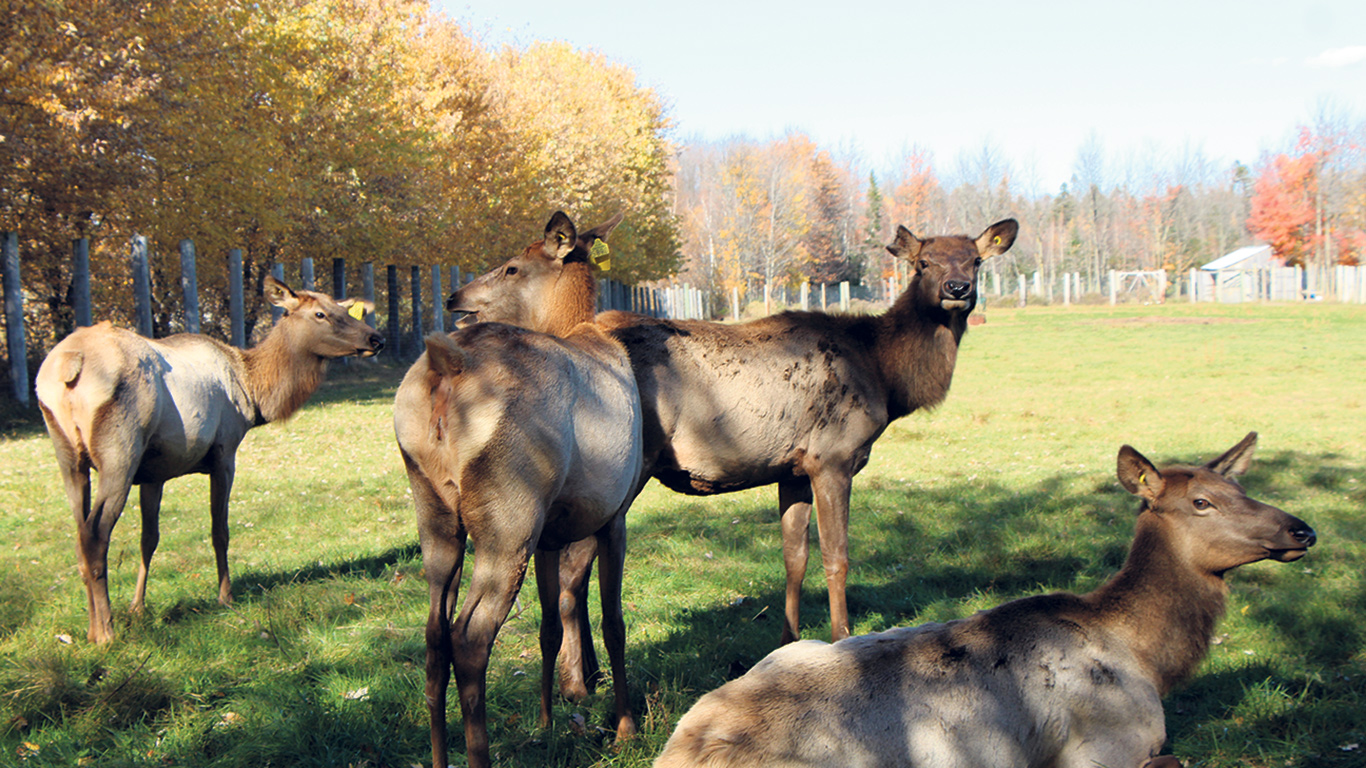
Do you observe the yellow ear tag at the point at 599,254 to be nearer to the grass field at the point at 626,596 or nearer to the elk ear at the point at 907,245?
the elk ear at the point at 907,245

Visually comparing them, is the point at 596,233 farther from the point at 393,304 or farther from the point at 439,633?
the point at 393,304

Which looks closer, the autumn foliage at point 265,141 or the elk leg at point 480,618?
the elk leg at point 480,618

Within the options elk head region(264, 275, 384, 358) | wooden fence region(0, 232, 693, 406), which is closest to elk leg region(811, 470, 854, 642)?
elk head region(264, 275, 384, 358)

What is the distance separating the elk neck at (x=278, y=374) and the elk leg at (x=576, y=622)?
3.90 meters

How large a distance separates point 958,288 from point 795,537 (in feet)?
6.21

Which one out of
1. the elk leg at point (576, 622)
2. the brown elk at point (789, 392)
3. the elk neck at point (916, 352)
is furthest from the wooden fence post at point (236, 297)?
the elk neck at point (916, 352)

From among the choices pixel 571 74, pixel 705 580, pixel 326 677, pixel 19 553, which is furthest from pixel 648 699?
pixel 571 74

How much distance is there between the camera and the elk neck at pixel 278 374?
7691 millimetres

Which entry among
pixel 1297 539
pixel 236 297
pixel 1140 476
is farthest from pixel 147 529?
pixel 236 297

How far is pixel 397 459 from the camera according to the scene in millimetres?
12445

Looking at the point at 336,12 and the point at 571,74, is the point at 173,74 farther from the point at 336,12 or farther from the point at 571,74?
the point at 571,74

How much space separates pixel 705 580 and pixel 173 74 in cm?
1484

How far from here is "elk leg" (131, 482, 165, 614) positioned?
6293mm

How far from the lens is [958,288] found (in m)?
5.96
